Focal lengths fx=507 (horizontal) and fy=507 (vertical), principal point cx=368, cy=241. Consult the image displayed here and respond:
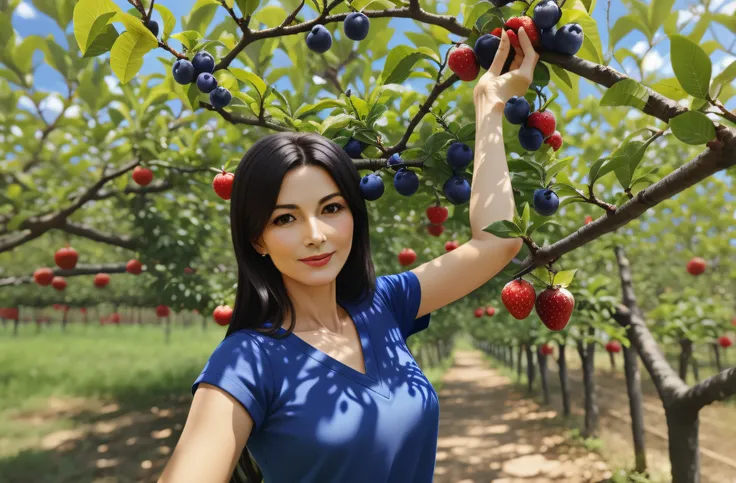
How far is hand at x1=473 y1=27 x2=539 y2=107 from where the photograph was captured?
1487mm

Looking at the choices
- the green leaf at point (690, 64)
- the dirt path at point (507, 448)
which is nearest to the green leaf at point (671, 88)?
the green leaf at point (690, 64)

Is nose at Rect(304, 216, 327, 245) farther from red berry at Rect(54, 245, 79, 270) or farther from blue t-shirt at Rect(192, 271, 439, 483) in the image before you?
red berry at Rect(54, 245, 79, 270)

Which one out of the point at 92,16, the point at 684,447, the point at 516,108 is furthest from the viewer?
the point at 684,447

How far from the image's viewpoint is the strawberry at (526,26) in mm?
1460

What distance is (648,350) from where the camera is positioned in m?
5.40

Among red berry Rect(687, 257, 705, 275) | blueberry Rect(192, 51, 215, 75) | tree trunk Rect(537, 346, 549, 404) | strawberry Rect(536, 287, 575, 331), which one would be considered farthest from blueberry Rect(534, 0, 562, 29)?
tree trunk Rect(537, 346, 549, 404)

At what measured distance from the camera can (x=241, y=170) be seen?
169cm

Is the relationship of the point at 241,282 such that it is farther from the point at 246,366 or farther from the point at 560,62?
the point at 560,62

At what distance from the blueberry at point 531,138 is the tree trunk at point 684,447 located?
3534 millimetres

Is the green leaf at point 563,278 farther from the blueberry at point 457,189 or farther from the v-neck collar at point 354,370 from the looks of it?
the v-neck collar at point 354,370

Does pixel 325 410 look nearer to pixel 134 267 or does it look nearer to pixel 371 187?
pixel 371 187

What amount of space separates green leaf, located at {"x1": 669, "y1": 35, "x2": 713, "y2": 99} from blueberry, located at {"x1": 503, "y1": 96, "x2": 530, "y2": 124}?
492 mm

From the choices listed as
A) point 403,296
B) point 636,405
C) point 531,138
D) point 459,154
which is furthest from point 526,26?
point 636,405

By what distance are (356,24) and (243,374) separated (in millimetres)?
1182
